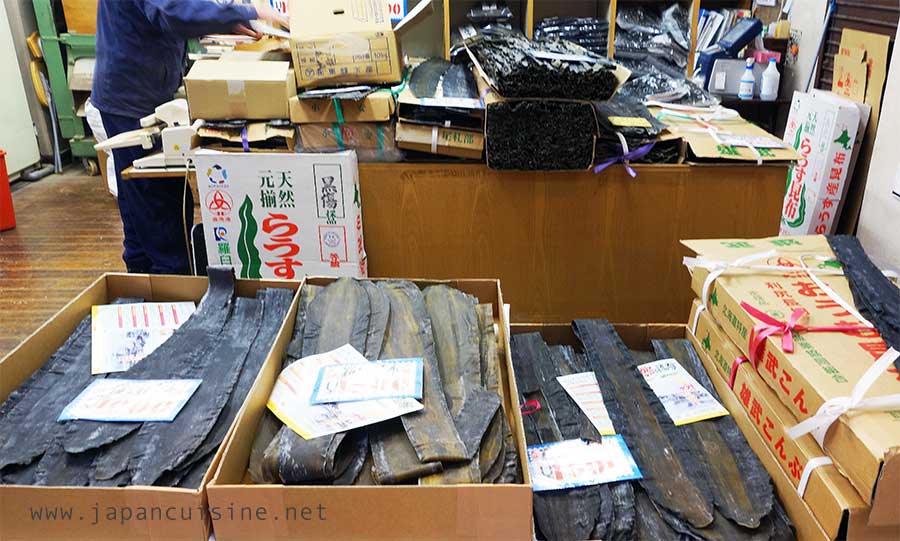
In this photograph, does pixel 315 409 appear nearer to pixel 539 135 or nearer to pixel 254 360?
pixel 254 360

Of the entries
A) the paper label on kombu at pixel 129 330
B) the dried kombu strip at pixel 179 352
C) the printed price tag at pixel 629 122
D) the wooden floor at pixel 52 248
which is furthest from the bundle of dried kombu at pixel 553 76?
the wooden floor at pixel 52 248

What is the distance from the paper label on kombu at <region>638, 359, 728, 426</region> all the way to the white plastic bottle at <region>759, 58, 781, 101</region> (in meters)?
2.79

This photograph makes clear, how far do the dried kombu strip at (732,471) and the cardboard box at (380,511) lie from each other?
402mm

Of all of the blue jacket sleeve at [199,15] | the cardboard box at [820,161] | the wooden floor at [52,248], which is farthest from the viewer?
the wooden floor at [52,248]

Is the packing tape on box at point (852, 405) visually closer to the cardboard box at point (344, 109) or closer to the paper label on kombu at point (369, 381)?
the paper label on kombu at point (369, 381)

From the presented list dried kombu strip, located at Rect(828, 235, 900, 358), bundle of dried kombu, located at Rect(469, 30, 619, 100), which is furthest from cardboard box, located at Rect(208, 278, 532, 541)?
bundle of dried kombu, located at Rect(469, 30, 619, 100)

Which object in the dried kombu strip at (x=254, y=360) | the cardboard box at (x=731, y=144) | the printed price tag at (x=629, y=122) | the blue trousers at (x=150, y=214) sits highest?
the printed price tag at (x=629, y=122)

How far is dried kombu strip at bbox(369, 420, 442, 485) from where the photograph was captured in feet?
3.48

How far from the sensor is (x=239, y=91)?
7.60 ft

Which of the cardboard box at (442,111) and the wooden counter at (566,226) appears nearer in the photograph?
the cardboard box at (442,111)

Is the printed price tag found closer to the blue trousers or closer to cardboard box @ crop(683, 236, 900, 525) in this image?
cardboard box @ crop(683, 236, 900, 525)

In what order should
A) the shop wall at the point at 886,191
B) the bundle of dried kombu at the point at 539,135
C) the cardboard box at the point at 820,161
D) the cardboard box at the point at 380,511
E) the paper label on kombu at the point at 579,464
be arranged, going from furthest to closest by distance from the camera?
1. the cardboard box at the point at 820,161
2. the bundle of dried kombu at the point at 539,135
3. the shop wall at the point at 886,191
4. the paper label on kombu at the point at 579,464
5. the cardboard box at the point at 380,511

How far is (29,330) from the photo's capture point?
9.46 feet

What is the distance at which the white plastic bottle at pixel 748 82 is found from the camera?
3832 mm
